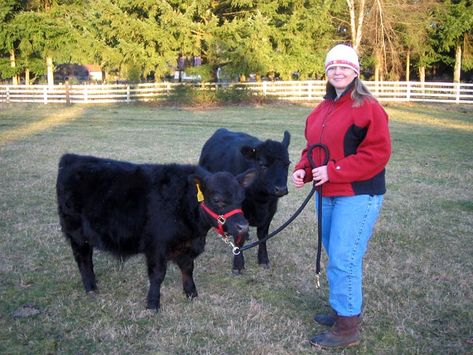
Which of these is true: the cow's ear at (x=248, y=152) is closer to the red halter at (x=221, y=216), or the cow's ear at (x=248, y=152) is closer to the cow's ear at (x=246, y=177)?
the cow's ear at (x=246, y=177)

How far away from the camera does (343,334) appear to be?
373 centimetres

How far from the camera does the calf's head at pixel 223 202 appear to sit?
3943mm

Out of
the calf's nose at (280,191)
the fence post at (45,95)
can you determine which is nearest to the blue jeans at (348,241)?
the calf's nose at (280,191)

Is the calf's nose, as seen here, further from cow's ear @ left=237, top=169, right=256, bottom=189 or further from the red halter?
the red halter

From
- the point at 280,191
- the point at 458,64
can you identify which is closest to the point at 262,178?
the point at 280,191

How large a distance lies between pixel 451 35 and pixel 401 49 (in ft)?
10.8

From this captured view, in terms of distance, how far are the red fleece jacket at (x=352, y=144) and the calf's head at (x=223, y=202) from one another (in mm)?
771

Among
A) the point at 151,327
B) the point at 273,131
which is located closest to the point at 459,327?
the point at 151,327

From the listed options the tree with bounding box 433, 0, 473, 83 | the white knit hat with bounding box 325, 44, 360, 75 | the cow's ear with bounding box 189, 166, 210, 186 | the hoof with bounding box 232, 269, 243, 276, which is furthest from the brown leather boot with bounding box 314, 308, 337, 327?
the tree with bounding box 433, 0, 473, 83

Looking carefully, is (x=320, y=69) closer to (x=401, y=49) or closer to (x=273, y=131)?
(x=401, y=49)

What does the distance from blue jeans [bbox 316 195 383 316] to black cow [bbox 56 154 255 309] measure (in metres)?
0.82

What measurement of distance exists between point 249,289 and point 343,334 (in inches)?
55.3

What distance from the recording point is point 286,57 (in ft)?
92.8

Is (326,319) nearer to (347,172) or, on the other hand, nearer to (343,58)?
(347,172)
